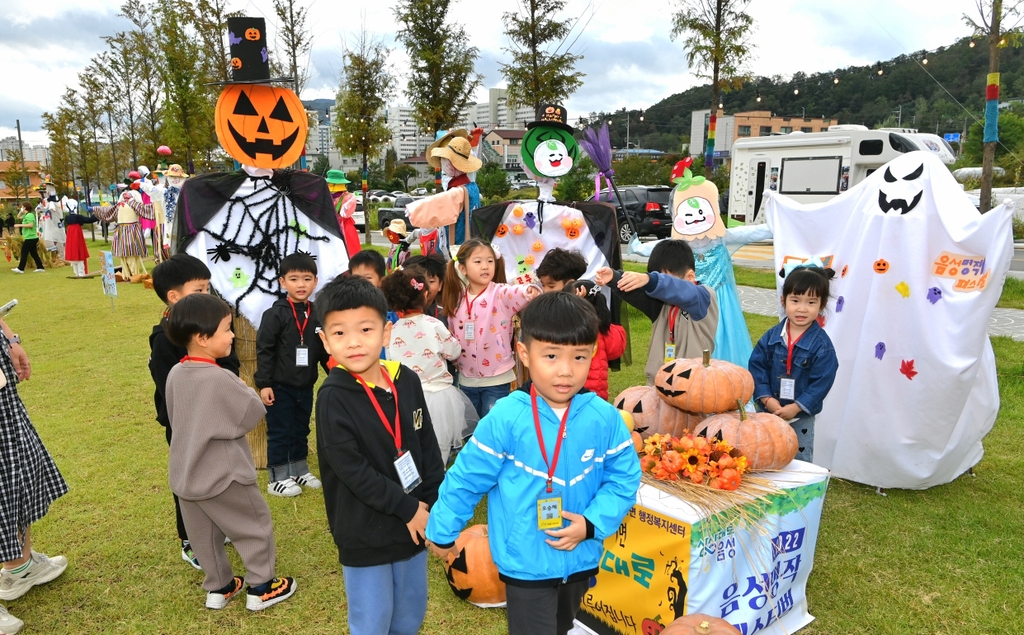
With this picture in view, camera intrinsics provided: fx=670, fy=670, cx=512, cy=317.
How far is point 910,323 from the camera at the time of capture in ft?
13.0

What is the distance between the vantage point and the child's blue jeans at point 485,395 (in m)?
4.20

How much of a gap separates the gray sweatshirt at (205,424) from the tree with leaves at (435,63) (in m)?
15.5

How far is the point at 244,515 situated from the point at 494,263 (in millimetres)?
1992

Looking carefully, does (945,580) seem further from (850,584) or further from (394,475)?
(394,475)

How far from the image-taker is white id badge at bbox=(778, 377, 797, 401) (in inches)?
139

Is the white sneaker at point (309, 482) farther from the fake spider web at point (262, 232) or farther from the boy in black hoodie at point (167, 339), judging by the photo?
the fake spider web at point (262, 232)

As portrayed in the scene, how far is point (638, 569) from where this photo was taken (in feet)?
8.77

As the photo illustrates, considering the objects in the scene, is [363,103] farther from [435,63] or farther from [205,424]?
[205,424]

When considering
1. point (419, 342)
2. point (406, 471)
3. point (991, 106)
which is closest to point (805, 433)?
point (419, 342)

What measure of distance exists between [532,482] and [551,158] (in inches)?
168

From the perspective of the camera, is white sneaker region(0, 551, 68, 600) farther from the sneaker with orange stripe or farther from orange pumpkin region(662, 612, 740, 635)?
orange pumpkin region(662, 612, 740, 635)

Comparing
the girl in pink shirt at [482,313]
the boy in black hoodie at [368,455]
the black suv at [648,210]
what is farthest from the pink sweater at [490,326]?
the black suv at [648,210]

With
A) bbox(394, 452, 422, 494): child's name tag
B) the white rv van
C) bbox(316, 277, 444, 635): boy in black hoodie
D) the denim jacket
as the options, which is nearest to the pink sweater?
the denim jacket

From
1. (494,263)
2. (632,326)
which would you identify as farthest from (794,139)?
(494,263)
